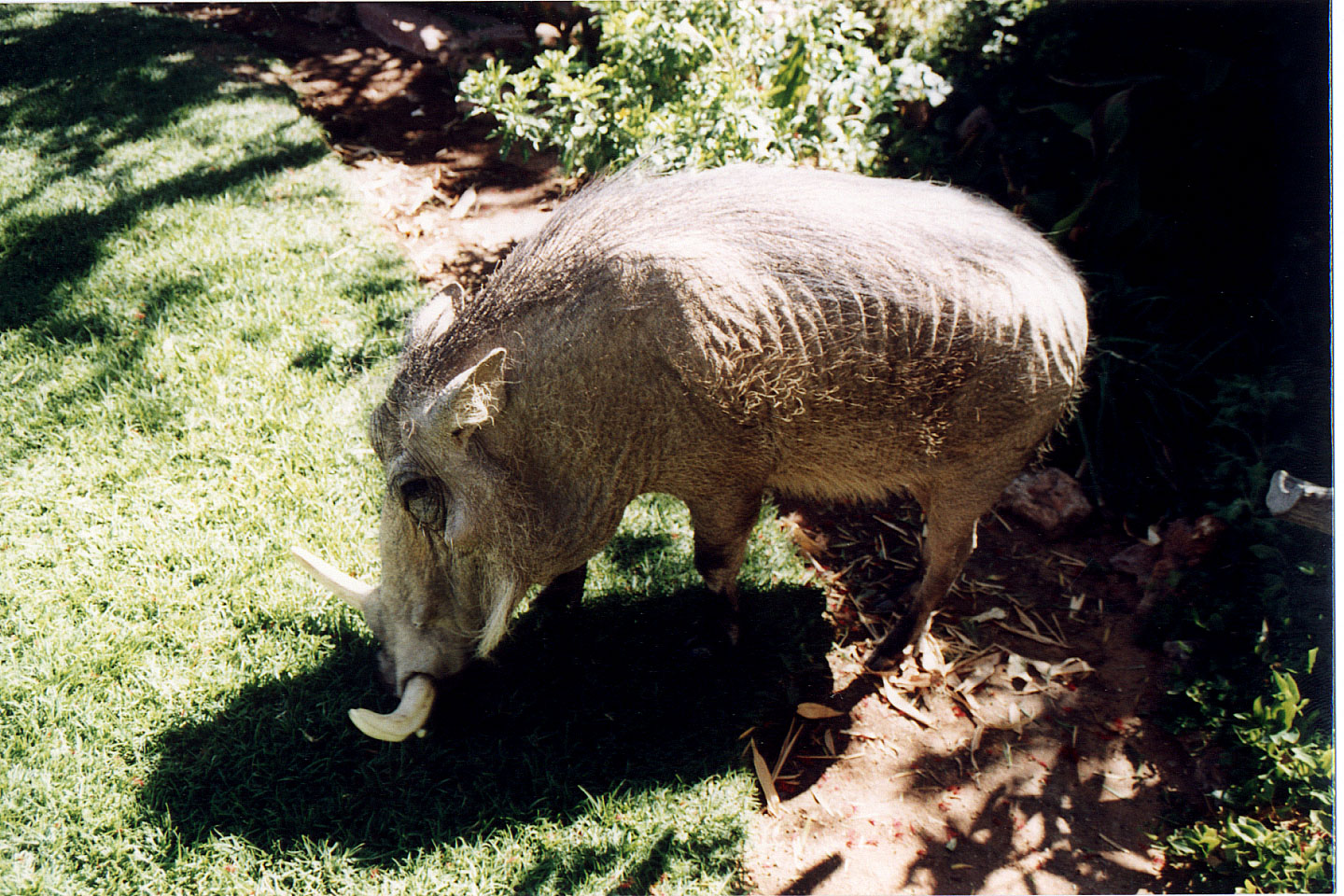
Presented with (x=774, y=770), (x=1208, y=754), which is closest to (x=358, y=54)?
(x=774, y=770)

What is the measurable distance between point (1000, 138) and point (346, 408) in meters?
3.81

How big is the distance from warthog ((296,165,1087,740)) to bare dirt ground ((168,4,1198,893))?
0.97 meters

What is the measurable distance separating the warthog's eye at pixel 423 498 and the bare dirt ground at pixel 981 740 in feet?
4.59

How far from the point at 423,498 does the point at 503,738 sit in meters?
0.94

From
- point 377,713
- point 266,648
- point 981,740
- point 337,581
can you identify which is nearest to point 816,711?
point 981,740

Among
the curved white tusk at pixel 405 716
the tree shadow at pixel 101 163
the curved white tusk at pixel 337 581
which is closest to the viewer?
the curved white tusk at pixel 405 716

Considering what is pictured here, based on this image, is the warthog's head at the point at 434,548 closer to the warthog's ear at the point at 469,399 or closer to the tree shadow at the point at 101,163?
the warthog's ear at the point at 469,399

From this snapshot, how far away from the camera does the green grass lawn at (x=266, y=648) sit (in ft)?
8.50

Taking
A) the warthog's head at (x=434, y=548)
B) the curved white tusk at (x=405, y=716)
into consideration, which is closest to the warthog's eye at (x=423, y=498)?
the warthog's head at (x=434, y=548)

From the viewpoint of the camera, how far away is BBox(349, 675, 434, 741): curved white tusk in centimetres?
254

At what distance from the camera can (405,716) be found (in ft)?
8.61

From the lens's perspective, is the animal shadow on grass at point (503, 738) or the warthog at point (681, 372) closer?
the warthog at point (681, 372)

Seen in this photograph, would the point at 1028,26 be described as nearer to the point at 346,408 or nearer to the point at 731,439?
the point at 731,439

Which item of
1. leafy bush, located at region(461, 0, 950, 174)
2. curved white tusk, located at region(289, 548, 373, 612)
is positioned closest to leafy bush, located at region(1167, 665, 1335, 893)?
curved white tusk, located at region(289, 548, 373, 612)
